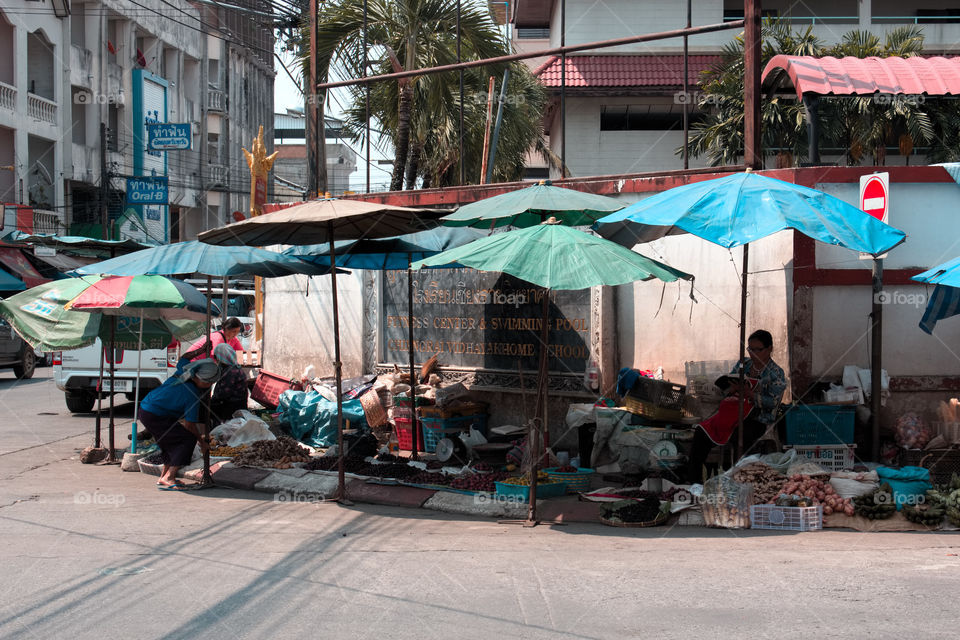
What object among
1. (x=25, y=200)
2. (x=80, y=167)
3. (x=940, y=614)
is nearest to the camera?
(x=940, y=614)

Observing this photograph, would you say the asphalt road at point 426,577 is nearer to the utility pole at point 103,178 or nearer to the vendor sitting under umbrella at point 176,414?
the vendor sitting under umbrella at point 176,414

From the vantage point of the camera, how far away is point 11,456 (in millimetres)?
10688

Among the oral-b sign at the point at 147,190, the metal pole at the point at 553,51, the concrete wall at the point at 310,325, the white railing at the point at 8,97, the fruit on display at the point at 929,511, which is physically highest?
the white railing at the point at 8,97

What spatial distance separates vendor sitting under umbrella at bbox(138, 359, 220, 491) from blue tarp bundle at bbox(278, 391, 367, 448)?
2.06m

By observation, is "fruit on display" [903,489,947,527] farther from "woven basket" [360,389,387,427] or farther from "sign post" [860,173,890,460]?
"woven basket" [360,389,387,427]

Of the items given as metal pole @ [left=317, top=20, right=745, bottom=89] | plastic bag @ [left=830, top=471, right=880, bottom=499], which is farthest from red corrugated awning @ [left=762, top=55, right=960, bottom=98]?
plastic bag @ [left=830, top=471, right=880, bottom=499]

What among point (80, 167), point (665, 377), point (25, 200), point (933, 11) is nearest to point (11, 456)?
point (665, 377)

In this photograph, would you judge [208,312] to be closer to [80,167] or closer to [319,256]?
[319,256]

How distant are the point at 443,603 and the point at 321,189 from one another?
9289 millimetres

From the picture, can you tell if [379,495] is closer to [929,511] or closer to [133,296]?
[133,296]

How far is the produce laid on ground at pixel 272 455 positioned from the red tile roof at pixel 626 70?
63.5 ft

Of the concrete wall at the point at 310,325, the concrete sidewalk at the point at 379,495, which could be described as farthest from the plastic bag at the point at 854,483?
the concrete wall at the point at 310,325

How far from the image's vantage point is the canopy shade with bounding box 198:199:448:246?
25.6ft

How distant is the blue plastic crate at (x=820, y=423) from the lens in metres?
8.66
